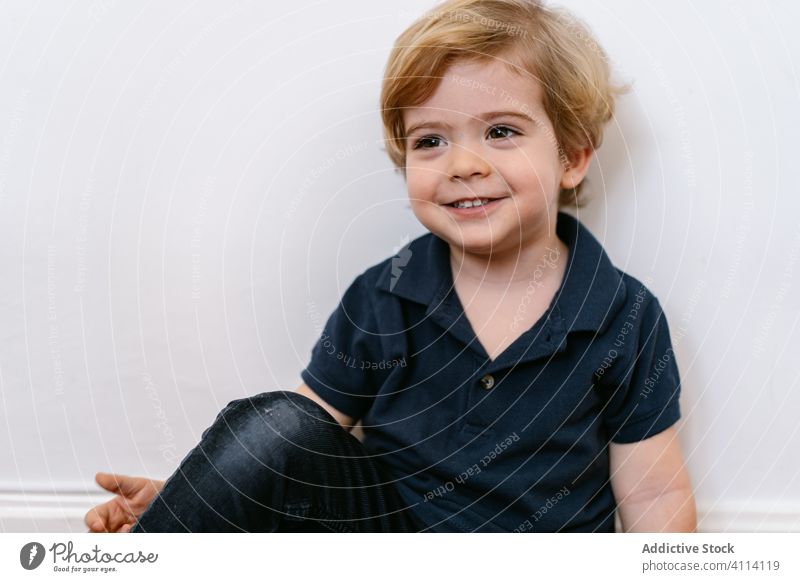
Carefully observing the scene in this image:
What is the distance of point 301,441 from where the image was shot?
2.07 ft

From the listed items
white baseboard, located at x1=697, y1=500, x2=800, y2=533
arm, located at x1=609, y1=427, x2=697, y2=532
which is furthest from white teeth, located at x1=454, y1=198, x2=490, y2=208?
white baseboard, located at x1=697, y1=500, x2=800, y2=533

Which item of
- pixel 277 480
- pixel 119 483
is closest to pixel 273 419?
pixel 277 480

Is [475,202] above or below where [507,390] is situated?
above

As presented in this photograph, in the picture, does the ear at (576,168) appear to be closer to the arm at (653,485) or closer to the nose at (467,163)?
the nose at (467,163)

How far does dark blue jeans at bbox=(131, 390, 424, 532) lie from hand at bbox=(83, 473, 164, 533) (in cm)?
6

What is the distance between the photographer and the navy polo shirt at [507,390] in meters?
0.64


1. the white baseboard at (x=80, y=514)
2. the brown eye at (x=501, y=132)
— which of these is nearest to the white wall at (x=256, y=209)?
the white baseboard at (x=80, y=514)

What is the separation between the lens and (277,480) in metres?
0.63

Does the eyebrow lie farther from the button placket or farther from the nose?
the button placket
